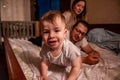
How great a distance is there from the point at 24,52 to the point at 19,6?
1.66 meters

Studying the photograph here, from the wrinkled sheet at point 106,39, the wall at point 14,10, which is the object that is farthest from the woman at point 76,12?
the wall at point 14,10

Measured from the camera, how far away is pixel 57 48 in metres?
0.97

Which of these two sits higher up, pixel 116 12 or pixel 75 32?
pixel 116 12

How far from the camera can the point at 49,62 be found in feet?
3.50

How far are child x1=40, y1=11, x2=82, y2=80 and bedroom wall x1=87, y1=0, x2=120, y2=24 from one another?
187 centimetres

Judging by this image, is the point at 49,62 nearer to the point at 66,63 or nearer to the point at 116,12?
the point at 66,63

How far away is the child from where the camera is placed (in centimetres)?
87

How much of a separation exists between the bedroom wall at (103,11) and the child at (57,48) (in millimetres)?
1874

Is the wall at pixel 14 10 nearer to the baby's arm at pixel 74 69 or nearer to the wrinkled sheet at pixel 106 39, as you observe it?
the wrinkled sheet at pixel 106 39

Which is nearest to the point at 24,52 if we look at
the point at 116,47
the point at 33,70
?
the point at 33,70

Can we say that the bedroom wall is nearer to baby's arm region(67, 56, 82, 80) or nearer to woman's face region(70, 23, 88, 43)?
woman's face region(70, 23, 88, 43)

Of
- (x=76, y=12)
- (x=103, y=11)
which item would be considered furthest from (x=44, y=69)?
(x=103, y=11)

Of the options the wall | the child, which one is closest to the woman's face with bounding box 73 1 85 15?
the child

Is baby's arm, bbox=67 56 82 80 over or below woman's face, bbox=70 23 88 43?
below
